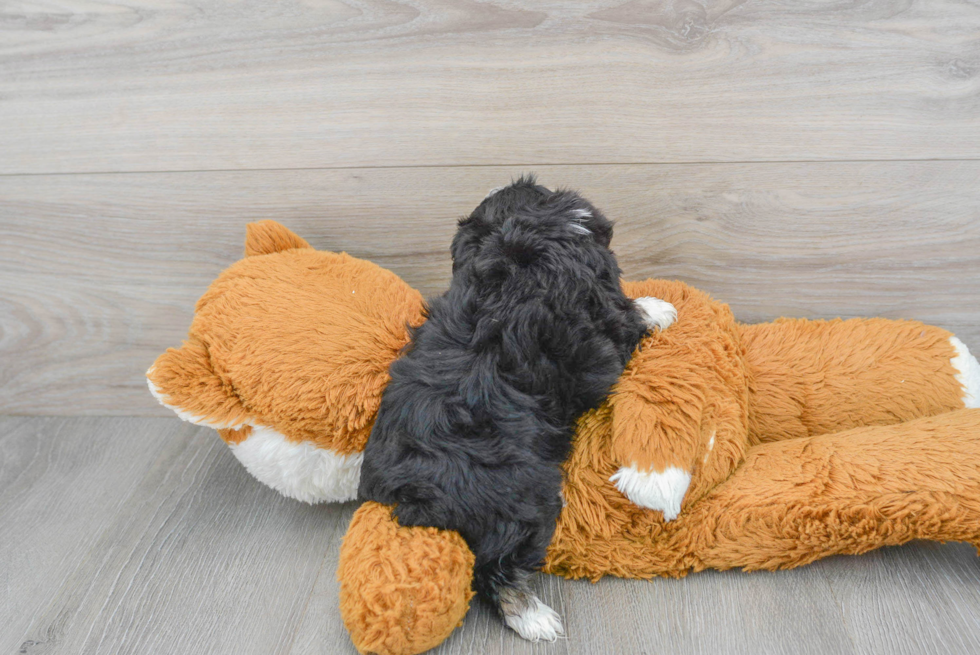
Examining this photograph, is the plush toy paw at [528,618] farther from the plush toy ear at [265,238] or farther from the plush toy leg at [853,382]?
the plush toy ear at [265,238]

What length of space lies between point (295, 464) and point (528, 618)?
1.15 feet

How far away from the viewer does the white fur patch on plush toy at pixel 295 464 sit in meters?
0.82

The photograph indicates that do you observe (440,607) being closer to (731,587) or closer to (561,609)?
(561,609)

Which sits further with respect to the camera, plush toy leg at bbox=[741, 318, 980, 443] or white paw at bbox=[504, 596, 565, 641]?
plush toy leg at bbox=[741, 318, 980, 443]

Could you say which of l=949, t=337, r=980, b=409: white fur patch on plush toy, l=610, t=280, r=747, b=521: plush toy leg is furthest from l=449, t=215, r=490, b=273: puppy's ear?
l=949, t=337, r=980, b=409: white fur patch on plush toy

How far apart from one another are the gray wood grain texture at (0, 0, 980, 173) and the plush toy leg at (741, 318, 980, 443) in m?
0.28

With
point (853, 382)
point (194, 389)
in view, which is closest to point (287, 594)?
point (194, 389)

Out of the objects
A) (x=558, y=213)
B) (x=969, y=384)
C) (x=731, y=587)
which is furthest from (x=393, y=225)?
(x=969, y=384)

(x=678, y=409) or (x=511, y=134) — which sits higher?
(x=511, y=134)

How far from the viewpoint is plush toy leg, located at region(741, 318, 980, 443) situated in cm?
86

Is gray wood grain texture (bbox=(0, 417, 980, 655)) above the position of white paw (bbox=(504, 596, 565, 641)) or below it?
below

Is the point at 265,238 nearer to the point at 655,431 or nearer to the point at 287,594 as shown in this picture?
the point at 287,594

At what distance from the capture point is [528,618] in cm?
73

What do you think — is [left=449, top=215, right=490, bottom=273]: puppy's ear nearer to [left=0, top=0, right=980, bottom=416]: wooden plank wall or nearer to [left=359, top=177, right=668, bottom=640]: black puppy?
[left=359, top=177, right=668, bottom=640]: black puppy
